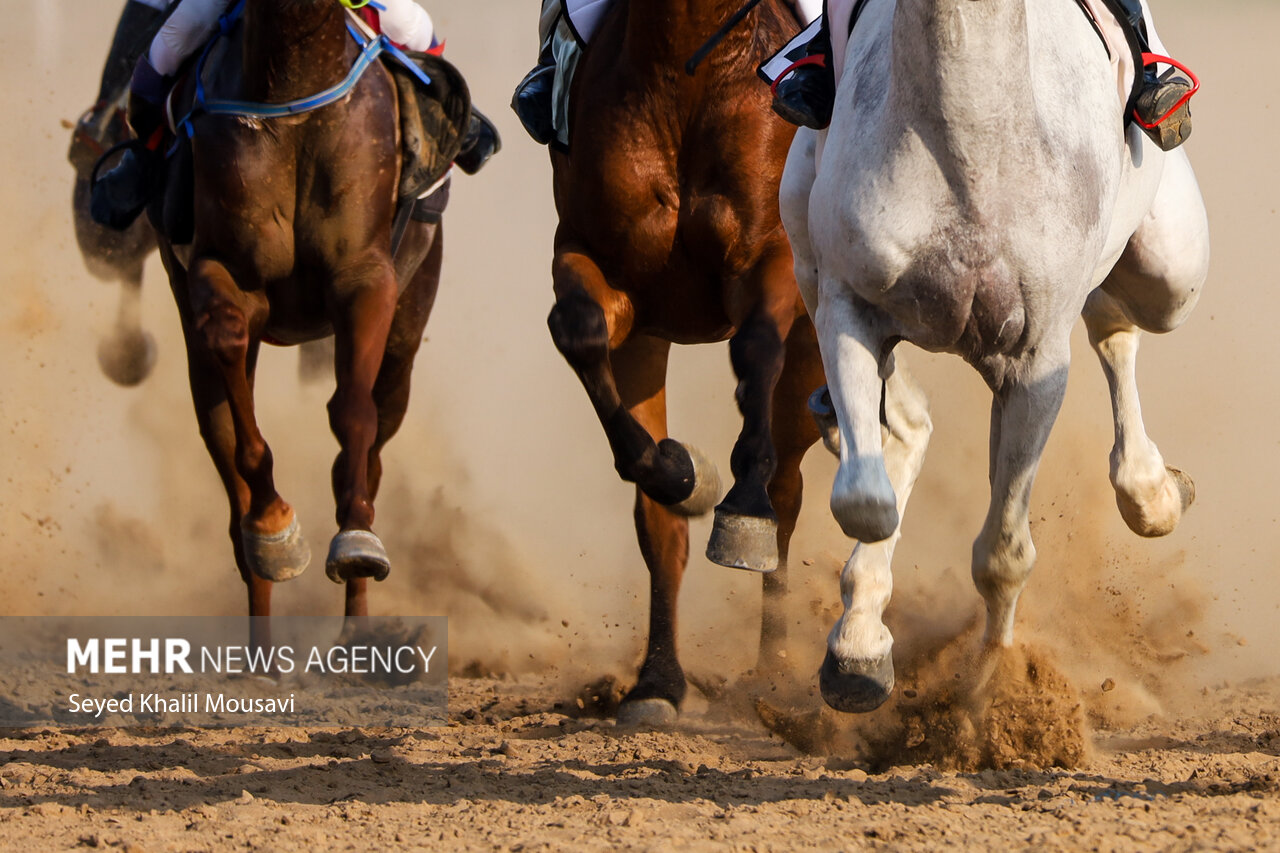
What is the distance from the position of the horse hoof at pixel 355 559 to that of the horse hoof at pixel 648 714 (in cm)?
98

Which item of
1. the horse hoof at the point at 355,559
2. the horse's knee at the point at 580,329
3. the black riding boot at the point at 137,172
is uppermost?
the black riding boot at the point at 137,172

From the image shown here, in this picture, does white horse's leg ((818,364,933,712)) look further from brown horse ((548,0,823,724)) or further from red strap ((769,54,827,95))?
red strap ((769,54,827,95))

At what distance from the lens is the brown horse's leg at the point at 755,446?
16.9 feet

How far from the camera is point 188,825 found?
13.4 feet

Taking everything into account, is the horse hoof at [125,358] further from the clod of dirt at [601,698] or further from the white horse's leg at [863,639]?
the white horse's leg at [863,639]

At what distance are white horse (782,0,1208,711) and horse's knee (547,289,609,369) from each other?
38.5 inches

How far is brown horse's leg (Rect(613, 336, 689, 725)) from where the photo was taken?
630 centimetres

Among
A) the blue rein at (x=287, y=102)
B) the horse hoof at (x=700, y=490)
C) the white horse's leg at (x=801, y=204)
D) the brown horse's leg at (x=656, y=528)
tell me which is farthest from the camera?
the brown horse's leg at (x=656, y=528)

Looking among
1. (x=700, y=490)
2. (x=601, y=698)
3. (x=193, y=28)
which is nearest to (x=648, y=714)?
(x=601, y=698)

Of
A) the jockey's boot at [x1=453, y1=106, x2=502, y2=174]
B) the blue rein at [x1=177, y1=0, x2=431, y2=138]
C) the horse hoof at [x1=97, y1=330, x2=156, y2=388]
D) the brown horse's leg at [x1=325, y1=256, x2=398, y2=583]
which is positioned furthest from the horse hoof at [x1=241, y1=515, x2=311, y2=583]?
the horse hoof at [x1=97, y1=330, x2=156, y2=388]

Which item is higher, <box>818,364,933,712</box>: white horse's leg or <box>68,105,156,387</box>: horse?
<box>68,105,156,387</box>: horse

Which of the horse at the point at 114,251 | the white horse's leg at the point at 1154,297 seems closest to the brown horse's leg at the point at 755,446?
the white horse's leg at the point at 1154,297

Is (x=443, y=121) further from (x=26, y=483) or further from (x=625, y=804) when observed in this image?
(x=26, y=483)

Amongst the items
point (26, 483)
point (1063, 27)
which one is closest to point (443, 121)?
point (1063, 27)
